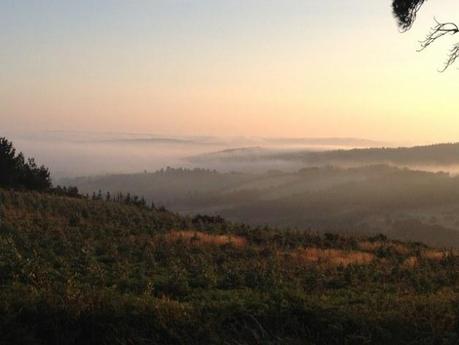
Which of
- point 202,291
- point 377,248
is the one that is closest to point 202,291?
point 202,291

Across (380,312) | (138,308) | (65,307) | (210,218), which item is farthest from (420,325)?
(210,218)

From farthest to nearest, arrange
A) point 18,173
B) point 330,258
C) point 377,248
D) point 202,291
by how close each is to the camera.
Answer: point 18,173 < point 377,248 < point 330,258 < point 202,291

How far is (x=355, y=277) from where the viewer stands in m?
16.9

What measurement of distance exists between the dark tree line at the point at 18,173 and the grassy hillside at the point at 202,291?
2766 cm

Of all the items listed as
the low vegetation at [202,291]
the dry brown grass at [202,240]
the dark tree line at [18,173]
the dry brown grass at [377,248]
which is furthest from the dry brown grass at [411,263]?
the dark tree line at [18,173]

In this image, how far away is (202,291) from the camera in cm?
1295

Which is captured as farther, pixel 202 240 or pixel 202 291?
pixel 202 240

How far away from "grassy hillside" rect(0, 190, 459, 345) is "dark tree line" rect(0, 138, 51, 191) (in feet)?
90.8

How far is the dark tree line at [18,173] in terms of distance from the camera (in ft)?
187

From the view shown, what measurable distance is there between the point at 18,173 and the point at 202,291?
164ft

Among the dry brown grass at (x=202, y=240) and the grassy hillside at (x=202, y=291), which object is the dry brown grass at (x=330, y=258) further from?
the dry brown grass at (x=202, y=240)

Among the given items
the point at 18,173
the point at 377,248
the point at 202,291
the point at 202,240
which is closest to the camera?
the point at 202,291

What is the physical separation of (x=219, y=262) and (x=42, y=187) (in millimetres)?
43699

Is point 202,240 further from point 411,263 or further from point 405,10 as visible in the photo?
point 405,10
